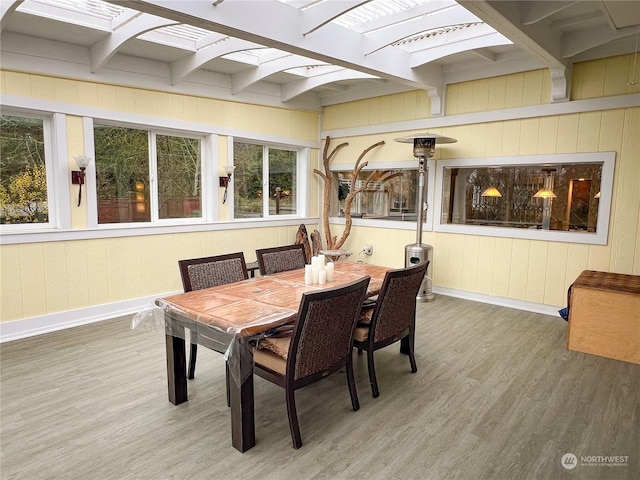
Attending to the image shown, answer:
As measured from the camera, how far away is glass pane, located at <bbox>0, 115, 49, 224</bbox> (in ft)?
12.7

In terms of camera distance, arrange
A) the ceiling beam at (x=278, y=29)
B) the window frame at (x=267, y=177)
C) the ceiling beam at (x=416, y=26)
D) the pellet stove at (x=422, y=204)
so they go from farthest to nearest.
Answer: the window frame at (x=267, y=177)
the pellet stove at (x=422, y=204)
the ceiling beam at (x=416, y=26)
the ceiling beam at (x=278, y=29)

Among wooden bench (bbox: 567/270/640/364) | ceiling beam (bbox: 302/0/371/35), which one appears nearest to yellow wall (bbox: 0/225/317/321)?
ceiling beam (bbox: 302/0/371/35)

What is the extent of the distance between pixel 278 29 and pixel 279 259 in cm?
190

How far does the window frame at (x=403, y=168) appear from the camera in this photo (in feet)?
18.0

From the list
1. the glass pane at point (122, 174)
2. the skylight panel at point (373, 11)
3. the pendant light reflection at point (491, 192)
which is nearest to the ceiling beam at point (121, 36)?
the glass pane at point (122, 174)

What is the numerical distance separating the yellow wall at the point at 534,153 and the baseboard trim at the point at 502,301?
0.15 ft

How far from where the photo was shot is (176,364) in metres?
2.68

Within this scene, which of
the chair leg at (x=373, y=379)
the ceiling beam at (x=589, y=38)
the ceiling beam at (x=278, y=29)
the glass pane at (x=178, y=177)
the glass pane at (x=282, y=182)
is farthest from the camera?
the glass pane at (x=282, y=182)

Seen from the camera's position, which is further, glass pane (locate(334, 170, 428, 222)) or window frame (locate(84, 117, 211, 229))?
glass pane (locate(334, 170, 428, 222))

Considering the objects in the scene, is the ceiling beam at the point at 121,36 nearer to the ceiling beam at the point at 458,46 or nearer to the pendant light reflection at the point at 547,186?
the ceiling beam at the point at 458,46

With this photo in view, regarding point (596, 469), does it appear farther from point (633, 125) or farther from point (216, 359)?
point (633, 125)

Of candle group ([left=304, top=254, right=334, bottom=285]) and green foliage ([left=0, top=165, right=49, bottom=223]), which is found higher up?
green foliage ([left=0, top=165, right=49, bottom=223])

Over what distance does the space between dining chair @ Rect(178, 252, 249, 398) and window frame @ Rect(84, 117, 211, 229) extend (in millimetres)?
1862

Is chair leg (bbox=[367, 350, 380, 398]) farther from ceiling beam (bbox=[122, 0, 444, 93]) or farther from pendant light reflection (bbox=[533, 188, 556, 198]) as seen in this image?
pendant light reflection (bbox=[533, 188, 556, 198])
